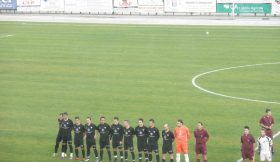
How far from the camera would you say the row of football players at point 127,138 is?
2388 centimetres

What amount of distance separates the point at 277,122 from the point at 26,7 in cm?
6326

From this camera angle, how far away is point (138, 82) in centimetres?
3988

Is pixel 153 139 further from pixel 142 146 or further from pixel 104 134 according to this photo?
pixel 104 134

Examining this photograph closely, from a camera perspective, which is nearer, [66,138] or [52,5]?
[66,138]

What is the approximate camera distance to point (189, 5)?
3159 inches

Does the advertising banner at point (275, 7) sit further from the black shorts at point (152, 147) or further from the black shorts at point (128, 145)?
the black shorts at point (152, 147)

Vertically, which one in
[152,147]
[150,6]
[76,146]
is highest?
[150,6]

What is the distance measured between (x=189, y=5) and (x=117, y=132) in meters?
57.3

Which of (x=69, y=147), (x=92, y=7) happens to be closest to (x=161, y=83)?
(x=69, y=147)

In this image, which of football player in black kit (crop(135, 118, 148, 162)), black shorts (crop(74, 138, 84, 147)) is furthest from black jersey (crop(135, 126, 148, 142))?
black shorts (crop(74, 138, 84, 147))

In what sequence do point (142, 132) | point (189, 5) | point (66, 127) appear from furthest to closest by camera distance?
point (189, 5) → point (66, 127) → point (142, 132)

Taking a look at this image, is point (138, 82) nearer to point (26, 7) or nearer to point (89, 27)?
point (89, 27)

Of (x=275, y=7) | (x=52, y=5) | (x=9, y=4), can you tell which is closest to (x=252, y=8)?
(x=275, y=7)

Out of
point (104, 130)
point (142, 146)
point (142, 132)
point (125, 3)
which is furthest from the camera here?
point (125, 3)
